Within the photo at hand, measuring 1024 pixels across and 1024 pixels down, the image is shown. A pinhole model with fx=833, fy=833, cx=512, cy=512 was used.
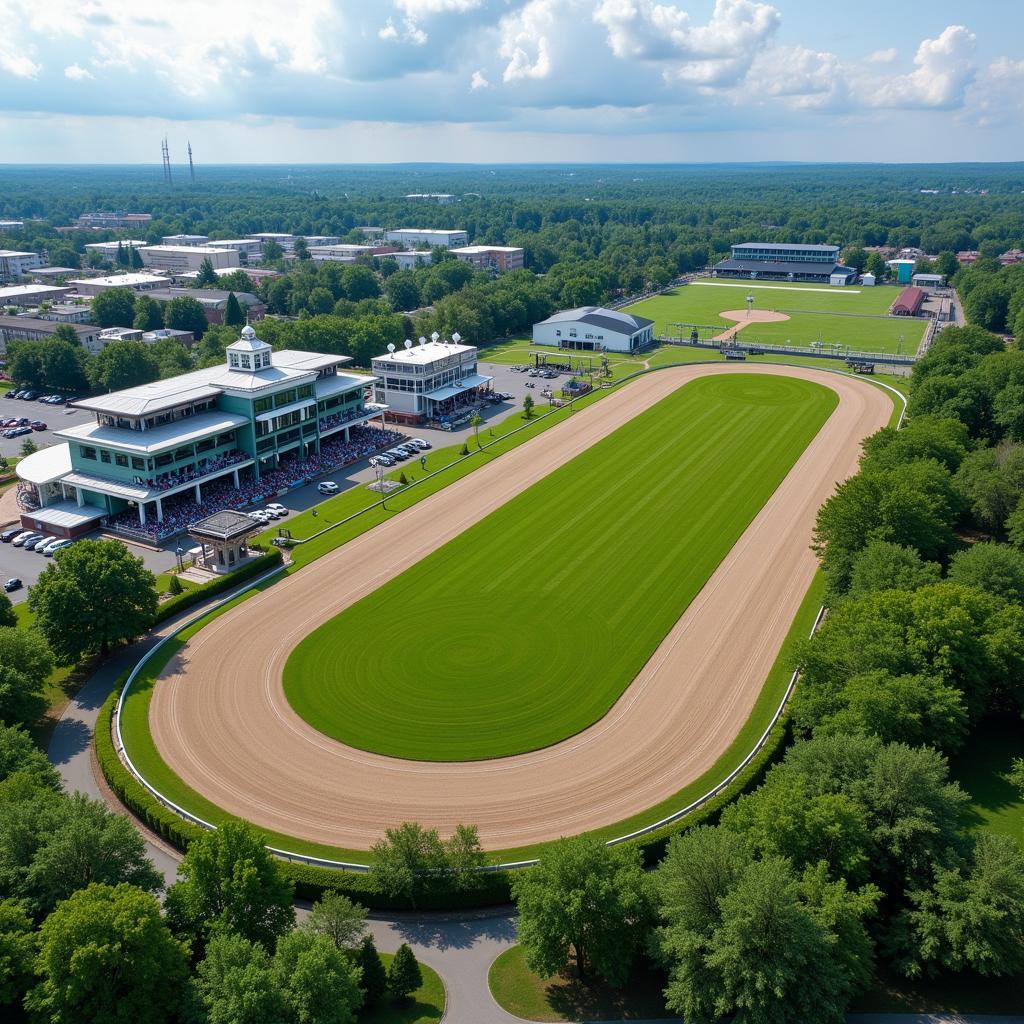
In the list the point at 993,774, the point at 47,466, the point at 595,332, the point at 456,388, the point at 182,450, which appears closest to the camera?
the point at 993,774

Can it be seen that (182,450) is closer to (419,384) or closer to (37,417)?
(419,384)

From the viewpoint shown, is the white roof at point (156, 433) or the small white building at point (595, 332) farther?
the small white building at point (595, 332)

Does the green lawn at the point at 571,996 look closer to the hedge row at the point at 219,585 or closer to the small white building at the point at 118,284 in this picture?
the hedge row at the point at 219,585

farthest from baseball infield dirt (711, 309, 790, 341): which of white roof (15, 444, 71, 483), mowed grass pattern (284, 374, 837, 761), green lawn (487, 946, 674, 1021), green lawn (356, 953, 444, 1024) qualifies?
green lawn (356, 953, 444, 1024)

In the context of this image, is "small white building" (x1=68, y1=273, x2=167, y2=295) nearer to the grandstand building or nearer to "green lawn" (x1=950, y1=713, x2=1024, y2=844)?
the grandstand building

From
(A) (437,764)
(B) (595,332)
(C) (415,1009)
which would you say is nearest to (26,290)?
(B) (595,332)

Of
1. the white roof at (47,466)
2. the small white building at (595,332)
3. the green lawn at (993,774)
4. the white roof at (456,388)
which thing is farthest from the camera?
the small white building at (595,332)

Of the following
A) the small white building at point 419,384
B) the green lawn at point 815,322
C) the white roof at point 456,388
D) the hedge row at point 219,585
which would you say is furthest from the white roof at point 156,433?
the green lawn at point 815,322
